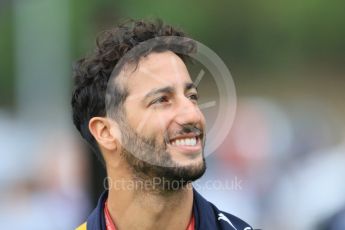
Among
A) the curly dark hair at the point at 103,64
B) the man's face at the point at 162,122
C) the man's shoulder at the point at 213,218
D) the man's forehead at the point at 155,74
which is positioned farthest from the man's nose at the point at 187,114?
the man's shoulder at the point at 213,218

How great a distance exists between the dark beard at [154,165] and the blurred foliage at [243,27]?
2423 millimetres

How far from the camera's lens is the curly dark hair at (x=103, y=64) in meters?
2.84

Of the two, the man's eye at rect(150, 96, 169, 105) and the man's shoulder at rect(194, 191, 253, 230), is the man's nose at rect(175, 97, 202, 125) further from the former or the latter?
the man's shoulder at rect(194, 191, 253, 230)

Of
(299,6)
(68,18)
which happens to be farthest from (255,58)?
(68,18)

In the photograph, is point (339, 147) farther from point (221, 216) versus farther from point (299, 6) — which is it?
point (221, 216)

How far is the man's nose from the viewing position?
256 centimetres

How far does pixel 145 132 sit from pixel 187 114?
0.57ft

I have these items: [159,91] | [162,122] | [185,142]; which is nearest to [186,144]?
[185,142]

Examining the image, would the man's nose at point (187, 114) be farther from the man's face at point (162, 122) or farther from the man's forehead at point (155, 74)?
the man's forehead at point (155, 74)

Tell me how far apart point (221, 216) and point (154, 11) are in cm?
254

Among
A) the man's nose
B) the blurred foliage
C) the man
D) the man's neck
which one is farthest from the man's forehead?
the blurred foliage

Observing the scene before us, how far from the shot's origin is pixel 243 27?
5.29 m

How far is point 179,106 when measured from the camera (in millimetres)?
2611

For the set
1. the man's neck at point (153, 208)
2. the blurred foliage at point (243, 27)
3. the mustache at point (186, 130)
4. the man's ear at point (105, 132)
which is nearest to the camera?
the mustache at point (186, 130)
